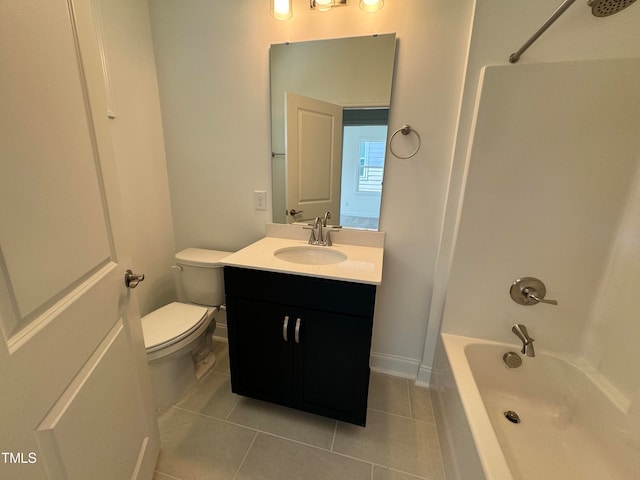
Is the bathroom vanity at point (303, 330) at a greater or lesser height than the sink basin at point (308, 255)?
lesser

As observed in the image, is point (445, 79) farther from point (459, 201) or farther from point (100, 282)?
point (100, 282)

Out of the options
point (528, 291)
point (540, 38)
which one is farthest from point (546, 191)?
point (540, 38)

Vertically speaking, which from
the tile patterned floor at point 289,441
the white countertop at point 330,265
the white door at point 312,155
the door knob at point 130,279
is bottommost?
the tile patterned floor at point 289,441

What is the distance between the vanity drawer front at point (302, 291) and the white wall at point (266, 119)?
1.75 ft

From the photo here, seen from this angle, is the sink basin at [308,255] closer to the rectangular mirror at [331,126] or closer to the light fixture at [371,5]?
the rectangular mirror at [331,126]

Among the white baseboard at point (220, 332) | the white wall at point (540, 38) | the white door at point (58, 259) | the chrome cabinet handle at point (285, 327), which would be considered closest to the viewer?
the white door at point (58, 259)

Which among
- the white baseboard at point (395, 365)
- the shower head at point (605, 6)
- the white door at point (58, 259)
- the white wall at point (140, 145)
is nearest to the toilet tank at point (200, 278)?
the white wall at point (140, 145)

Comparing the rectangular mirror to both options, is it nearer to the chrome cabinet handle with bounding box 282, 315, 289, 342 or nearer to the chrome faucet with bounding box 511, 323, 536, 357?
the chrome cabinet handle with bounding box 282, 315, 289, 342

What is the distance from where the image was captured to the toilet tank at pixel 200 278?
1.70 meters

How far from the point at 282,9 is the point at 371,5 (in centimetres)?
44

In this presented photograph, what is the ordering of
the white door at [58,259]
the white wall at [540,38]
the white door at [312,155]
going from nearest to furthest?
the white door at [58,259] < the white wall at [540,38] < the white door at [312,155]

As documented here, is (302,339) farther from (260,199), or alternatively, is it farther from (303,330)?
(260,199)

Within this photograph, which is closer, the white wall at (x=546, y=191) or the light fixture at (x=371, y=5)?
the white wall at (x=546, y=191)

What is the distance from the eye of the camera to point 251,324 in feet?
4.44
